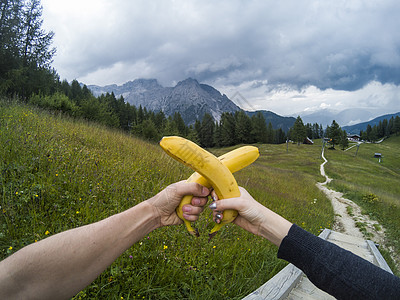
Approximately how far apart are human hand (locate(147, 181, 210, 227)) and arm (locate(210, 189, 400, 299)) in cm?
14

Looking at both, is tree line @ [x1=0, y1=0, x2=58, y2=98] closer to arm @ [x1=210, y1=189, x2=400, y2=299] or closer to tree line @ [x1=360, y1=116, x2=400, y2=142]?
arm @ [x1=210, y1=189, x2=400, y2=299]

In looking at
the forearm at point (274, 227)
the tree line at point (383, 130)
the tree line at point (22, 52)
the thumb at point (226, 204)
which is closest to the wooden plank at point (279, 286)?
the forearm at point (274, 227)

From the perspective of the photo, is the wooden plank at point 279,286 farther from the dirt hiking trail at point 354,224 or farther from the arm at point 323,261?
the dirt hiking trail at point 354,224

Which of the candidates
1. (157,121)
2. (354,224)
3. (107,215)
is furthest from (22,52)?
(157,121)

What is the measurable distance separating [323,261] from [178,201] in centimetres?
97

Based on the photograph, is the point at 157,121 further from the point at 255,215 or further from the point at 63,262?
the point at 63,262

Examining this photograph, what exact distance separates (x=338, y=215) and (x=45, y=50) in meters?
27.2

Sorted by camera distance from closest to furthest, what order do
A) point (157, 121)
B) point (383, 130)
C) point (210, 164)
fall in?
1. point (210, 164)
2. point (157, 121)
3. point (383, 130)

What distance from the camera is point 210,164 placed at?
130cm

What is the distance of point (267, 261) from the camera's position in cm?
327

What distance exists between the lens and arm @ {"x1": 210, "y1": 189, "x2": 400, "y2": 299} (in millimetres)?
1031

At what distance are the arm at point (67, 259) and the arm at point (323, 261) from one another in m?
0.62

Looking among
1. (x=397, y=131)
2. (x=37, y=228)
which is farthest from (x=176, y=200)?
(x=397, y=131)

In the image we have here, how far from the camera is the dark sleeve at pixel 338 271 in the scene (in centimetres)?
102
